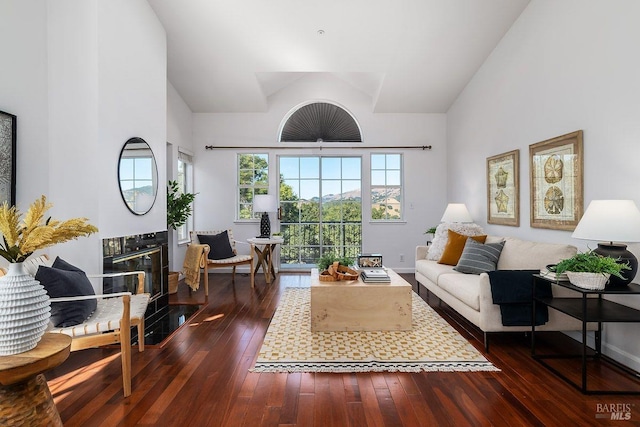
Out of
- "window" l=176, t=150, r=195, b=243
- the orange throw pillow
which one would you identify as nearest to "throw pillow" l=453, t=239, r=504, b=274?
the orange throw pillow

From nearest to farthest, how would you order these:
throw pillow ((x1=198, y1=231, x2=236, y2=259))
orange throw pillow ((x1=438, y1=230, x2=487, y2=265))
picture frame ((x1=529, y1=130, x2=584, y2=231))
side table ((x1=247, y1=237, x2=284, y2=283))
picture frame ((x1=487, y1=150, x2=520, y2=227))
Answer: picture frame ((x1=529, y1=130, x2=584, y2=231)) < picture frame ((x1=487, y1=150, x2=520, y2=227)) < orange throw pillow ((x1=438, y1=230, x2=487, y2=265)) < throw pillow ((x1=198, y1=231, x2=236, y2=259)) < side table ((x1=247, y1=237, x2=284, y2=283))

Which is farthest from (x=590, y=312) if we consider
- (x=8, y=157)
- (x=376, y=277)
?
(x=8, y=157)

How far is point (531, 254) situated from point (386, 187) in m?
3.21

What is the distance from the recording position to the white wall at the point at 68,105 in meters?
2.62

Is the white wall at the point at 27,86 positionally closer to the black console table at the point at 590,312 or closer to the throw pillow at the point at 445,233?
the black console table at the point at 590,312

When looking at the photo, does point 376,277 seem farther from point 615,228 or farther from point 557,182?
point 557,182

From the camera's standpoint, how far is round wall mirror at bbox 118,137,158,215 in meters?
3.23

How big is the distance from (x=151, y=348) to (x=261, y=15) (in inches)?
146

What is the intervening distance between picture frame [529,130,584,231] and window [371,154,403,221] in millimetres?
2645

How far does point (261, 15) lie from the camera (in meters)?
4.06

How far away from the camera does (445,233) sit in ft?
15.0

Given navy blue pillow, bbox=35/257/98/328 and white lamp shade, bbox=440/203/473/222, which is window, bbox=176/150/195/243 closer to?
navy blue pillow, bbox=35/257/98/328

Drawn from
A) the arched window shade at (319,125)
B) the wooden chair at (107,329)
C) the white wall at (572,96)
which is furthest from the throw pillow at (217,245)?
the white wall at (572,96)

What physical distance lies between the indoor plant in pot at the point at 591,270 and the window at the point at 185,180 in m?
5.02
